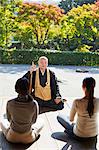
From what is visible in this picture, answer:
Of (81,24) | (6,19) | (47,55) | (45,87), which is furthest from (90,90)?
(81,24)

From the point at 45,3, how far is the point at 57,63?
2.32m

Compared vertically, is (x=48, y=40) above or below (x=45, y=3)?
below

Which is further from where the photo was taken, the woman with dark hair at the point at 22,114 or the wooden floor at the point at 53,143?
the wooden floor at the point at 53,143

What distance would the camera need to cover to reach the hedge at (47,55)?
40.3 ft

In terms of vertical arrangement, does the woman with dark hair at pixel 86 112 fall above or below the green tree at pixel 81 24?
below

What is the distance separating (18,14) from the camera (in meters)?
12.3

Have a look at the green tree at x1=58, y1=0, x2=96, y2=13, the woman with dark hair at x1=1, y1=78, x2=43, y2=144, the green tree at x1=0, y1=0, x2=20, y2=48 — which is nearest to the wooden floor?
the woman with dark hair at x1=1, y1=78, x2=43, y2=144

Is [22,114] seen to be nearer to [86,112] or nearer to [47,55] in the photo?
[86,112]

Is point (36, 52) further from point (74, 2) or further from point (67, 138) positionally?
point (67, 138)

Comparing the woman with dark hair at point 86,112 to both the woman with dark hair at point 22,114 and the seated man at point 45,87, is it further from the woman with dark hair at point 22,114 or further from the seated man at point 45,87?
the seated man at point 45,87

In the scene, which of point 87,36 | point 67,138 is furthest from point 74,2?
point 67,138

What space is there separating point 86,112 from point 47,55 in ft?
31.6

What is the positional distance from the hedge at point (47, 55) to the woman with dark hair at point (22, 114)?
9.41 meters

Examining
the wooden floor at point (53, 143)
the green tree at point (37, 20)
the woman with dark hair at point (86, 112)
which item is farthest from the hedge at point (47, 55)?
the woman with dark hair at point (86, 112)
